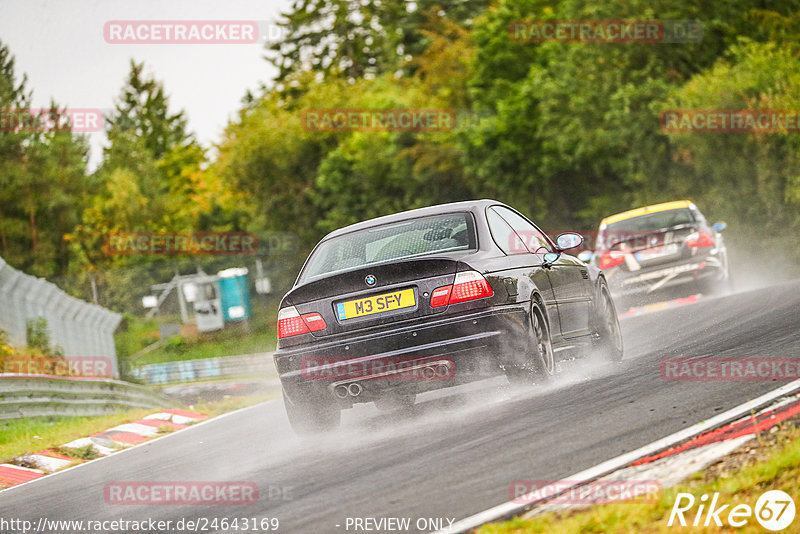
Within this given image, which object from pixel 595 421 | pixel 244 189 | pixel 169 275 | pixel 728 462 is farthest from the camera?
pixel 244 189

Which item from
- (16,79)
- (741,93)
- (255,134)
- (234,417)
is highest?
(16,79)

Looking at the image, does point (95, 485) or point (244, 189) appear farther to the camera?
point (244, 189)

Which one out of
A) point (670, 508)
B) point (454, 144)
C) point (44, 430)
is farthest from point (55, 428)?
point (454, 144)

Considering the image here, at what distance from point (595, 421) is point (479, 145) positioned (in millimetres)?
40087

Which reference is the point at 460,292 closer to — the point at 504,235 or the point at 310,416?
the point at 504,235

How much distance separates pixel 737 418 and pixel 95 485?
4.60m

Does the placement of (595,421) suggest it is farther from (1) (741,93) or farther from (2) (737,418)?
(1) (741,93)

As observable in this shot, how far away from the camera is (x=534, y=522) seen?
15.7ft

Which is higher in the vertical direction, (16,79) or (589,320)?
(16,79)

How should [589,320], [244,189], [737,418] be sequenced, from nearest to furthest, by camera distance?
[737,418] → [589,320] → [244,189]

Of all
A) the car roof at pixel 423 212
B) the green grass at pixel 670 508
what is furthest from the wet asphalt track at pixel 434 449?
the car roof at pixel 423 212

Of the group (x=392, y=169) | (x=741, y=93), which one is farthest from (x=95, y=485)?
(x=392, y=169)

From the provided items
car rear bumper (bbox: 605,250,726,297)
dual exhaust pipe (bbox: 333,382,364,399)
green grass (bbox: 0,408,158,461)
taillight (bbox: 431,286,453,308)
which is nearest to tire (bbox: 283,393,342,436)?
dual exhaust pipe (bbox: 333,382,364,399)

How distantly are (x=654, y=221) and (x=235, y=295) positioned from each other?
149 ft
